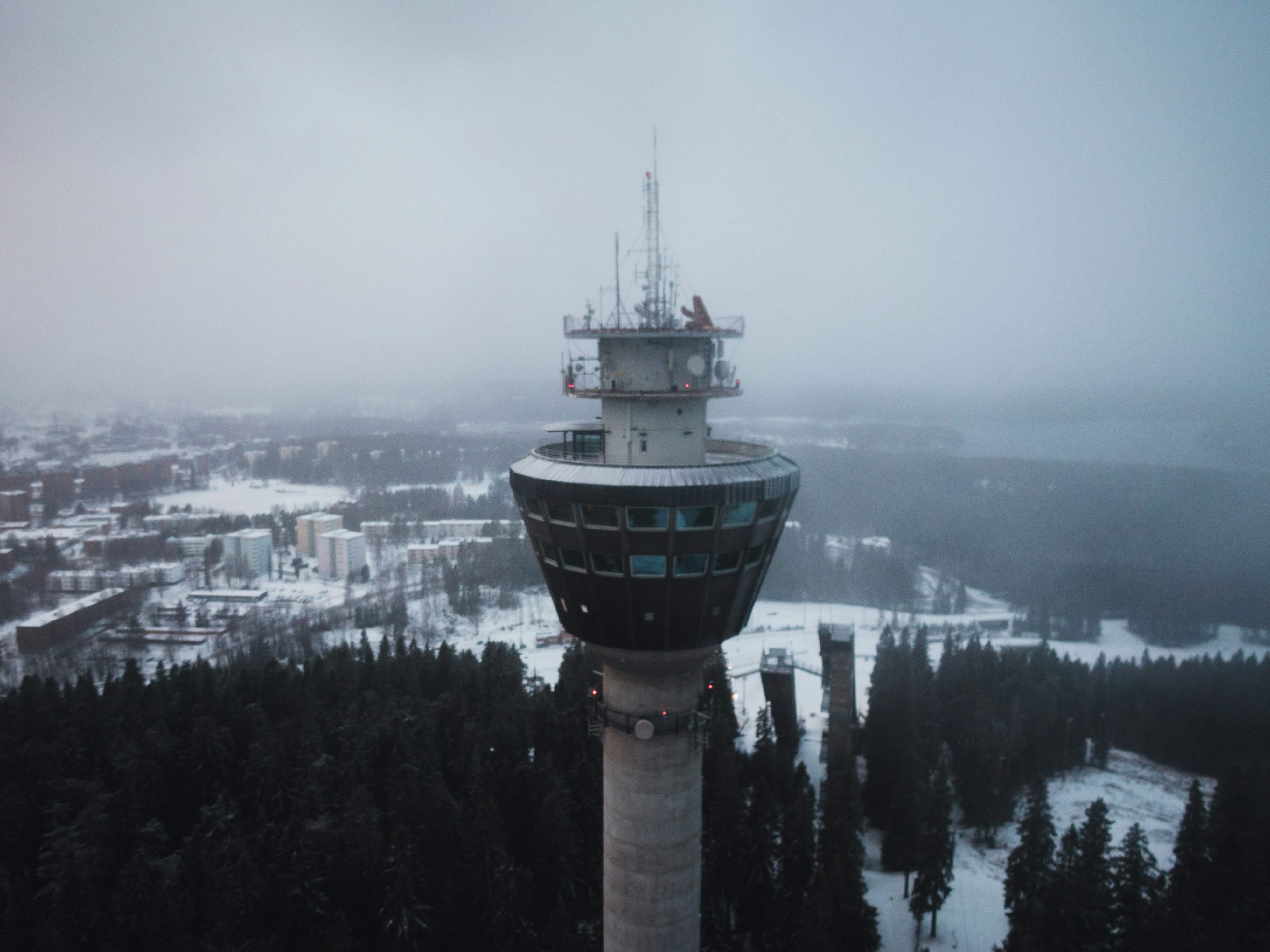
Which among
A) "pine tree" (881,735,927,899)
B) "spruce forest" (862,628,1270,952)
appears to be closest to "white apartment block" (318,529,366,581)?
"spruce forest" (862,628,1270,952)

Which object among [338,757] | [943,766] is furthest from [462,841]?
[943,766]

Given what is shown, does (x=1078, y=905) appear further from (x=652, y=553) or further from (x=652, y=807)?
(x=652, y=553)

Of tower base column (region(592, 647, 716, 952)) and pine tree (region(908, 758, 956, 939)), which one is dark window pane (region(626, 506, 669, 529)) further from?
pine tree (region(908, 758, 956, 939))

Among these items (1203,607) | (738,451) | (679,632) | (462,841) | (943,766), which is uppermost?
(738,451)

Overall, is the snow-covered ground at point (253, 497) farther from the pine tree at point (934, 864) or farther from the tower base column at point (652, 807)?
the tower base column at point (652, 807)

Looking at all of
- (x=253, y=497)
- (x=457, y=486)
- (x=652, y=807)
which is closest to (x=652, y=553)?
(x=652, y=807)

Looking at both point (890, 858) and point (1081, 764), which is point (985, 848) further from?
point (1081, 764)

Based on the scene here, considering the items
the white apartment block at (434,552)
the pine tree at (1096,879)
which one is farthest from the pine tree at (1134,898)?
the white apartment block at (434,552)

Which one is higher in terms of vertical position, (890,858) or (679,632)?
(679,632)
